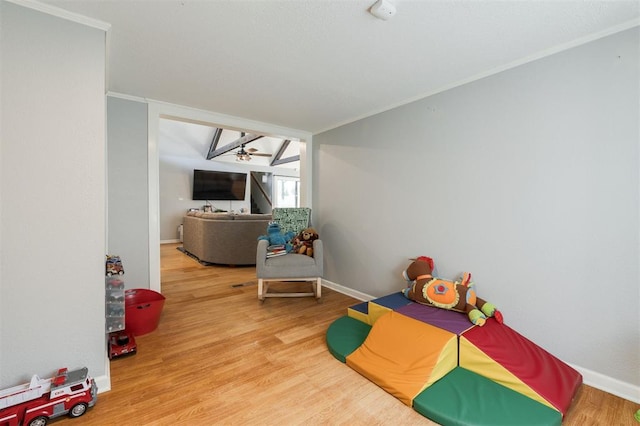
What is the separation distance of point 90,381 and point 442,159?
9.29 ft

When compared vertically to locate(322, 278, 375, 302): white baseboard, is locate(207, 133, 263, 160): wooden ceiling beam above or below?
above

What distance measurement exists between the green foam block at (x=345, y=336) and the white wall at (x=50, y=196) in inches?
56.8

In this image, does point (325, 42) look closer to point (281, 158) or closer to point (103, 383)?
point (103, 383)

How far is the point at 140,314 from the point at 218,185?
20.1ft

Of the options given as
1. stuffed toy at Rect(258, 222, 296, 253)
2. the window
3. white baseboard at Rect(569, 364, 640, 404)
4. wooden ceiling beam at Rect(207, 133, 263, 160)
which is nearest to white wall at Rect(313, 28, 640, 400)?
white baseboard at Rect(569, 364, 640, 404)

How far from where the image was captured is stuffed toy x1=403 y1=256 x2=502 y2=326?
1898 millimetres

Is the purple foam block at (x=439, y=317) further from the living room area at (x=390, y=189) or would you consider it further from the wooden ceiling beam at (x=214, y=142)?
the wooden ceiling beam at (x=214, y=142)

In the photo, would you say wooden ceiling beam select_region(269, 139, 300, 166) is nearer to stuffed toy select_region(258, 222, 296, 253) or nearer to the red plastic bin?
stuffed toy select_region(258, 222, 296, 253)

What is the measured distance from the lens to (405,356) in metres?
1.67

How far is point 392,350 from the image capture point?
5.71 ft

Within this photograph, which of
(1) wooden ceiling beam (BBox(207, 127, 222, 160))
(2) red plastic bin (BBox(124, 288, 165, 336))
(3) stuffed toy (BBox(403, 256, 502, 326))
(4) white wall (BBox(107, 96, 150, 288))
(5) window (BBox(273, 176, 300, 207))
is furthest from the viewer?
(5) window (BBox(273, 176, 300, 207))

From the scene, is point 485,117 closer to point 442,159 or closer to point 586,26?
point 442,159

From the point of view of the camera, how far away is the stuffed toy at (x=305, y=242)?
3225 mm

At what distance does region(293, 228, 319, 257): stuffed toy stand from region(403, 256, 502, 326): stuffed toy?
52.2 inches
